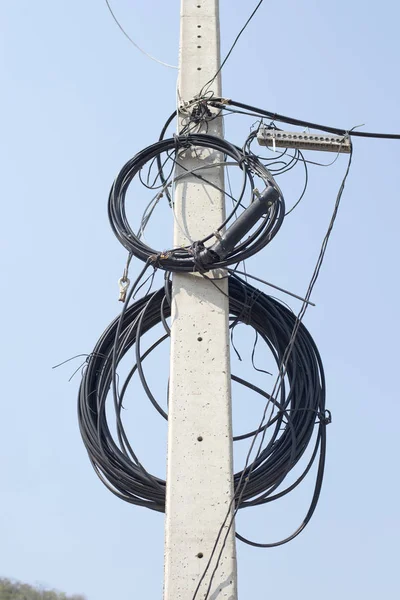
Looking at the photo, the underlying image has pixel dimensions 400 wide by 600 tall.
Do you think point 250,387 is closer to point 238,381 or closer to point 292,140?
point 238,381

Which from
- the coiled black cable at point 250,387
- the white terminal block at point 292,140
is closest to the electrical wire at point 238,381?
the coiled black cable at point 250,387

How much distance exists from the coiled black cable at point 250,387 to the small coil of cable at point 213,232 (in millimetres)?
376

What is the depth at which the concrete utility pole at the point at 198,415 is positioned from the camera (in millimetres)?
4270

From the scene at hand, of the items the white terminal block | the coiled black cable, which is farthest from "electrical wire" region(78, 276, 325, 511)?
the white terminal block

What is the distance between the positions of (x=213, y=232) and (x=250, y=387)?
113 cm

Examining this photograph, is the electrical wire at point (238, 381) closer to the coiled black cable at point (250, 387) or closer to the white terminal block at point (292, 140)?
the coiled black cable at point (250, 387)

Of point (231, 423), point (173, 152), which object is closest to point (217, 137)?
point (173, 152)

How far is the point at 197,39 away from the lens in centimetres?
650

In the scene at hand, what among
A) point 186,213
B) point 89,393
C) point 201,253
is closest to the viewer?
point 201,253

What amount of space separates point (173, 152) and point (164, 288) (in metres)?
0.92

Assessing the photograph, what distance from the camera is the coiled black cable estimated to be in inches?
212

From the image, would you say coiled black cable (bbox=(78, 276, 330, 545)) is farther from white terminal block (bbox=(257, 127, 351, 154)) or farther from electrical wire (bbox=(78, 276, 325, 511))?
white terminal block (bbox=(257, 127, 351, 154))

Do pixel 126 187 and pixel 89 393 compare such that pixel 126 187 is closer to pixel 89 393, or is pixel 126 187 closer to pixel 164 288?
pixel 164 288

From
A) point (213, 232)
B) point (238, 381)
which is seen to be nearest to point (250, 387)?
point (238, 381)
